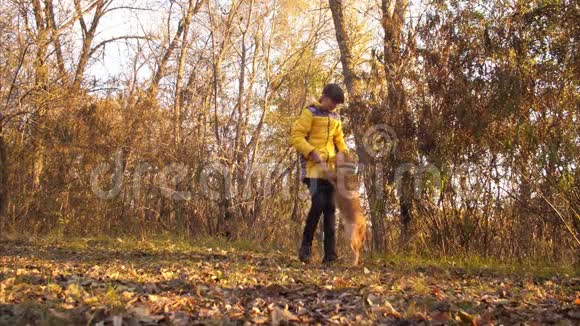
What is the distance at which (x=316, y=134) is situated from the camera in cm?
595

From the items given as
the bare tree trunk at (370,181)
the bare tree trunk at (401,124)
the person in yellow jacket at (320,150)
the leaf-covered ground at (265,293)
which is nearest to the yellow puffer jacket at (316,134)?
the person in yellow jacket at (320,150)

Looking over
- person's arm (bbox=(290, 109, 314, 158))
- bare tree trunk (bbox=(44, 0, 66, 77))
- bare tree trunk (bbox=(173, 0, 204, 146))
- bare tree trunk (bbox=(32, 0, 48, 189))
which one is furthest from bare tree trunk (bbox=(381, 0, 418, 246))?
bare tree trunk (bbox=(44, 0, 66, 77))

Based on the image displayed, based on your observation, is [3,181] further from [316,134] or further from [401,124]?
[401,124]

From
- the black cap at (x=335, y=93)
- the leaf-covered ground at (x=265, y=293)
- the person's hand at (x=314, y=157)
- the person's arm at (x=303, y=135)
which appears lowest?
the leaf-covered ground at (x=265, y=293)

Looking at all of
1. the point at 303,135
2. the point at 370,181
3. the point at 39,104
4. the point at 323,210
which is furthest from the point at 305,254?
the point at 39,104

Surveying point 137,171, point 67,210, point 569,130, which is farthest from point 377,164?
point 67,210

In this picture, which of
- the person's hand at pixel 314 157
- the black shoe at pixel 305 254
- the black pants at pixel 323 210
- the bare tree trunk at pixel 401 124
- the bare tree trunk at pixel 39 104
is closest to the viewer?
the person's hand at pixel 314 157

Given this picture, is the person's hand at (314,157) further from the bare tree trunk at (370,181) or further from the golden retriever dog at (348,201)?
the bare tree trunk at (370,181)

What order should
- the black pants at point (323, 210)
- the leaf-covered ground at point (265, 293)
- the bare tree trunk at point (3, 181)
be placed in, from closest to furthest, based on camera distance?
the leaf-covered ground at point (265, 293), the black pants at point (323, 210), the bare tree trunk at point (3, 181)

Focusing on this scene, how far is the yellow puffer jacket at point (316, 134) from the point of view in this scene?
5820mm

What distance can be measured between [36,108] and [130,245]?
130 inches

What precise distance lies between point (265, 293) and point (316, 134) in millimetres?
2321

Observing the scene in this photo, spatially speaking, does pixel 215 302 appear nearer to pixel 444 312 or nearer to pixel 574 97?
pixel 444 312

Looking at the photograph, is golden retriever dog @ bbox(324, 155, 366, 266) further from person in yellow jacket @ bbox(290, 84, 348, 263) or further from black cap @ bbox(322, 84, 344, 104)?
black cap @ bbox(322, 84, 344, 104)
